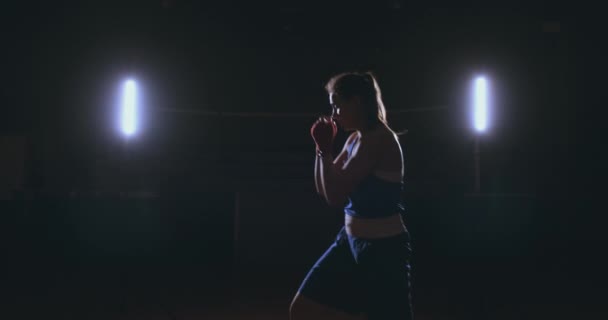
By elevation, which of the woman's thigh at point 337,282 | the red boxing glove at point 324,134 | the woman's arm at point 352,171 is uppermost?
the red boxing glove at point 324,134

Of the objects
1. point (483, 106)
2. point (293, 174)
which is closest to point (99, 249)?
point (293, 174)

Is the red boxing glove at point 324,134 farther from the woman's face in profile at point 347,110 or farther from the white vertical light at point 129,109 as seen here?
the white vertical light at point 129,109

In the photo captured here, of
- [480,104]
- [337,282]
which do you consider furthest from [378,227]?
[480,104]

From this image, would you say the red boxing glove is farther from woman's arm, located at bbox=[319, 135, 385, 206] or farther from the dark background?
the dark background

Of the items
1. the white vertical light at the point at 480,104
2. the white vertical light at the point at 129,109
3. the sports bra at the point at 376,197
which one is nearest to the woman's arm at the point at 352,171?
the sports bra at the point at 376,197

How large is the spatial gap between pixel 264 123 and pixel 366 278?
17.4 ft

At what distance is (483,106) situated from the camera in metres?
6.14

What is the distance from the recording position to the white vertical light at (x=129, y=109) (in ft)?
21.1

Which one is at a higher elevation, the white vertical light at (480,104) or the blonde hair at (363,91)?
the white vertical light at (480,104)

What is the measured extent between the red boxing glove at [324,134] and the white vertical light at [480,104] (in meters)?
4.97

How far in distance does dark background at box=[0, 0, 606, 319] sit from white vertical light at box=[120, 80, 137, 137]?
0.43ft

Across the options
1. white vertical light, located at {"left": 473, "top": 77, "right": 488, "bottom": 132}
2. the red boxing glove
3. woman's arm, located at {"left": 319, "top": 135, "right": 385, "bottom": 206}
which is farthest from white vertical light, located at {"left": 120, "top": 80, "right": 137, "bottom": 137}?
woman's arm, located at {"left": 319, "top": 135, "right": 385, "bottom": 206}

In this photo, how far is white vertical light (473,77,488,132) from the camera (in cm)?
610

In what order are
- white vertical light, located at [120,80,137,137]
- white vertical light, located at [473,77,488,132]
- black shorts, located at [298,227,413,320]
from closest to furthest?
black shorts, located at [298,227,413,320], white vertical light, located at [473,77,488,132], white vertical light, located at [120,80,137,137]
